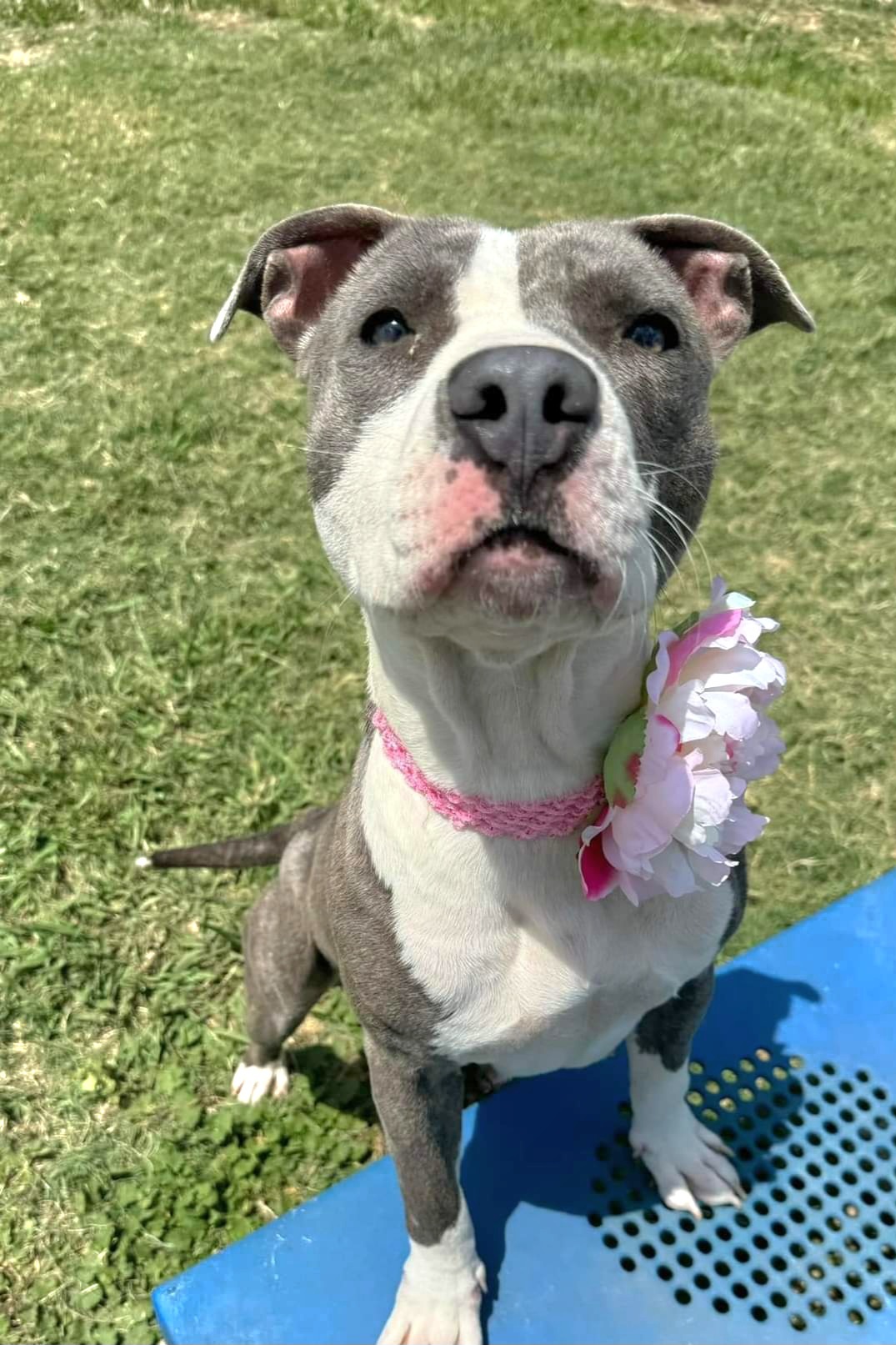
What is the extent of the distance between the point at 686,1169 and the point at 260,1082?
3.90 ft

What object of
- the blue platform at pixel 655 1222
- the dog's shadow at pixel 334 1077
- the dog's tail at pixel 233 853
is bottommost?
the dog's shadow at pixel 334 1077

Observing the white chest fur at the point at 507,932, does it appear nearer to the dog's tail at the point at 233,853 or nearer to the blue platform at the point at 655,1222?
the blue platform at the point at 655,1222

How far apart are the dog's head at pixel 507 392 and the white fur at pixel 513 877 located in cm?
20

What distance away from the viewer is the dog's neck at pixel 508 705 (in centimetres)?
159

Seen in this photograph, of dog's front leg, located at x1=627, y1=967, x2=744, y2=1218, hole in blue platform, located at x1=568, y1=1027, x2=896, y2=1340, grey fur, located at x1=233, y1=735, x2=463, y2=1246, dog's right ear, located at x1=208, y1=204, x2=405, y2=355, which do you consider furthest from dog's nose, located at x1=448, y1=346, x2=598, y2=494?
hole in blue platform, located at x1=568, y1=1027, x2=896, y2=1340

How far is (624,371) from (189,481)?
10.7ft

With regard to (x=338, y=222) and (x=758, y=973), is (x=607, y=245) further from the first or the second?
(x=758, y=973)

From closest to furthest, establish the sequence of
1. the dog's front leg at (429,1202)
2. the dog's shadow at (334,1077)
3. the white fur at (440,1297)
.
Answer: the dog's front leg at (429,1202)
the white fur at (440,1297)
the dog's shadow at (334,1077)

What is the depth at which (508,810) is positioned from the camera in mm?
1703

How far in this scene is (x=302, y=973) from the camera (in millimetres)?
2506

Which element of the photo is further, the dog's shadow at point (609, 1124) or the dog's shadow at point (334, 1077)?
the dog's shadow at point (334, 1077)

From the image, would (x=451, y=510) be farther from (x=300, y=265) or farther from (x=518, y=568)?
(x=300, y=265)

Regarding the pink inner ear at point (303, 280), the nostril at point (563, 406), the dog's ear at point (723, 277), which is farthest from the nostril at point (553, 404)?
the pink inner ear at point (303, 280)

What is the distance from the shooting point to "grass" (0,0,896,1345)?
2896mm
